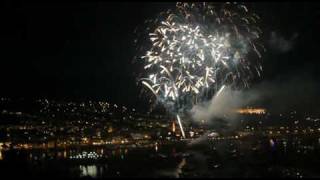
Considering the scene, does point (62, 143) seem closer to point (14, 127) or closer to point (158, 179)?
point (14, 127)

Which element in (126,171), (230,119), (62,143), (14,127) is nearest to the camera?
(126,171)

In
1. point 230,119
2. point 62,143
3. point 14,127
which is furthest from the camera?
point 230,119

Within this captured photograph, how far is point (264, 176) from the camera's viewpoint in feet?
176

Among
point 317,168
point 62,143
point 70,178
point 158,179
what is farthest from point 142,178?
point 62,143

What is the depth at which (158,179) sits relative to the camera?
5175 centimetres

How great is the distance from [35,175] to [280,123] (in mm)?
156752

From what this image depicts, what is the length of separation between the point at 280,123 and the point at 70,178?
155 meters

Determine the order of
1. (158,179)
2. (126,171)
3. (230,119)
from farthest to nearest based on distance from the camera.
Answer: (230,119), (126,171), (158,179)

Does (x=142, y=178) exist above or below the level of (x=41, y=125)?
below

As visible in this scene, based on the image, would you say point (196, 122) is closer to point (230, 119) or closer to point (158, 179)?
point (230, 119)

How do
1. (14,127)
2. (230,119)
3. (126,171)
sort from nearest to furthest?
(126,171), (14,127), (230,119)

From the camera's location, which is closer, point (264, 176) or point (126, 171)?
point (264, 176)

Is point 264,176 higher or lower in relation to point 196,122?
lower

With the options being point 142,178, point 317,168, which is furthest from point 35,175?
point 317,168
